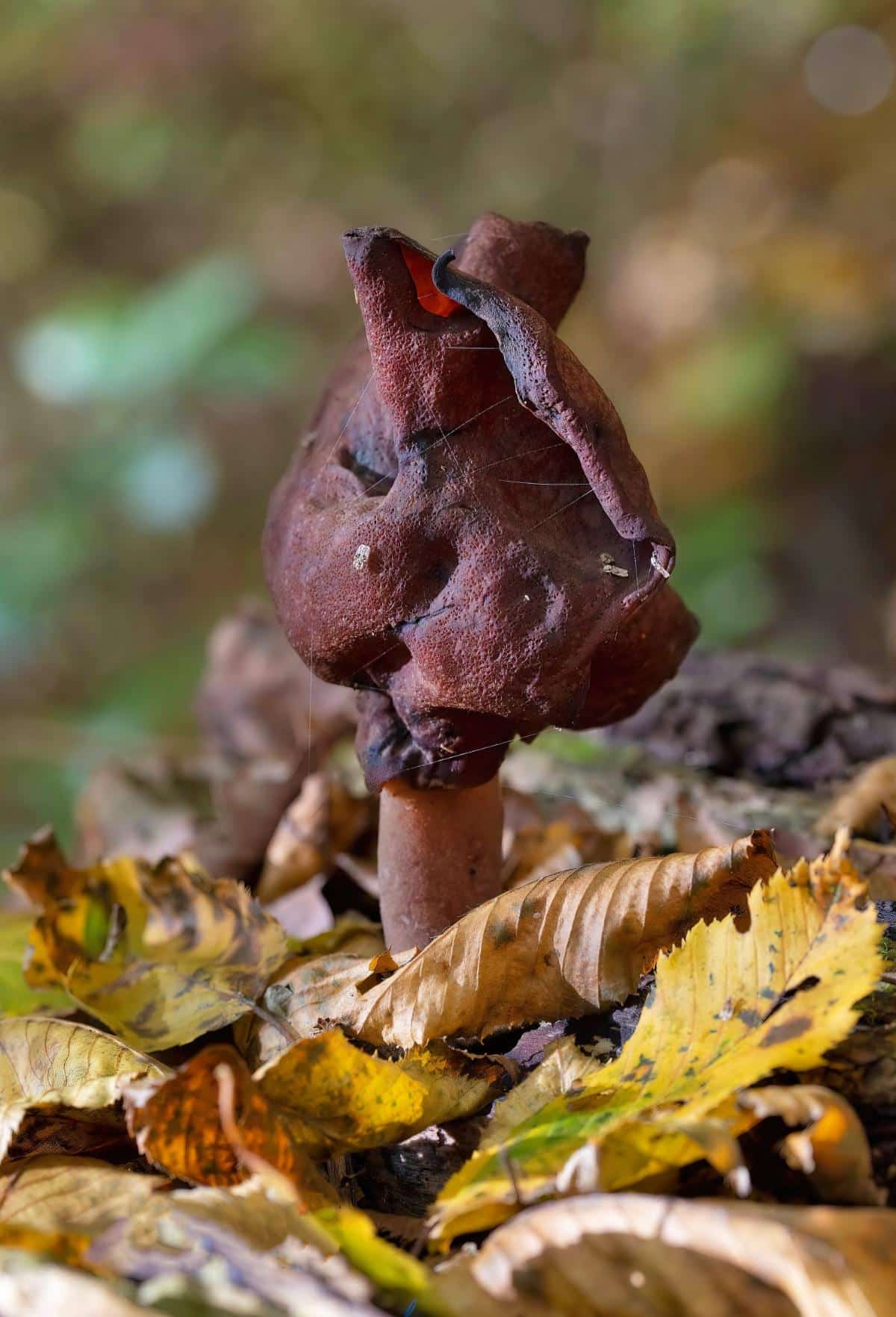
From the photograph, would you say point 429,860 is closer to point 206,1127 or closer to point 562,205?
point 206,1127

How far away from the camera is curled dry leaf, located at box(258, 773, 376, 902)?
2.77 m

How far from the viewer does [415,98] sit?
7.29 m

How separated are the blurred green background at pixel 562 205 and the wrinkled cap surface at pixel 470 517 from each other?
5.36m

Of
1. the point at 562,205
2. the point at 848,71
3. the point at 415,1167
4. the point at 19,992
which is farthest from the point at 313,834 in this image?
the point at 848,71

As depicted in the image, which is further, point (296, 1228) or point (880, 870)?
point (880, 870)

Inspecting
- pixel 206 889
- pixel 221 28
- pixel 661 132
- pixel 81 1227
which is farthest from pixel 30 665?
pixel 81 1227

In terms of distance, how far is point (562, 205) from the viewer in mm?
7289

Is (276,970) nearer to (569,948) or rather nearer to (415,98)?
(569,948)

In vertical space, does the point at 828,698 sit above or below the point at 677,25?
below

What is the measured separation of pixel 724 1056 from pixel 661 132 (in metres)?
7.48

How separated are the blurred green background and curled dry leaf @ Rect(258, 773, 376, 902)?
4.10 metres

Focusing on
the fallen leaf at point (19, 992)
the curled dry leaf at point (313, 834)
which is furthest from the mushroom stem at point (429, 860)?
the curled dry leaf at point (313, 834)

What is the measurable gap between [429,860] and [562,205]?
251 inches

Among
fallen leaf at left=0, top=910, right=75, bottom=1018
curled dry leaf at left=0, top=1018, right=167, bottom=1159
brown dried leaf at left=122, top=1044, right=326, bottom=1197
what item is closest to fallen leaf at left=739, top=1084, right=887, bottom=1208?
brown dried leaf at left=122, top=1044, right=326, bottom=1197
